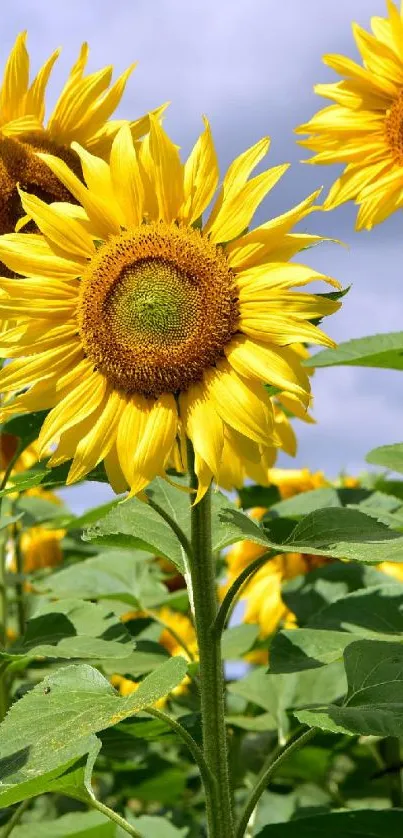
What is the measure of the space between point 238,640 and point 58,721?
1320 mm

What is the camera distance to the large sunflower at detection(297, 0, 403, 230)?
2.64 meters

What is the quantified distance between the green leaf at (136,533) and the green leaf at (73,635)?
0.56 feet

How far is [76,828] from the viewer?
2.29 m

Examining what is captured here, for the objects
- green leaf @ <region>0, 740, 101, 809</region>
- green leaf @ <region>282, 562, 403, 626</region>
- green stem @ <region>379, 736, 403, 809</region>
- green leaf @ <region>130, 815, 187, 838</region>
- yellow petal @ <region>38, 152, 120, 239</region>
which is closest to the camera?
green leaf @ <region>0, 740, 101, 809</region>

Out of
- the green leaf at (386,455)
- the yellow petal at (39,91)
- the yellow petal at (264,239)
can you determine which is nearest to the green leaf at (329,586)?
the green leaf at (386,455)

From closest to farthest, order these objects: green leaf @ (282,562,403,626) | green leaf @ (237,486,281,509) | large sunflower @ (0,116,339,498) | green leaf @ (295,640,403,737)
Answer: green leaf @ (295,640,403,737) → large sunflower @ (0,116,339,498) → green leaf @ (282,562,403,626) → green leaf @ (237,486,281,509)

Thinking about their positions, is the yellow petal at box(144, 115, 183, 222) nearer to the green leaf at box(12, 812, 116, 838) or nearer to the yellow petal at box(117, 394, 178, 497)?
the yellow petal at box(117, 394, 178, 497)

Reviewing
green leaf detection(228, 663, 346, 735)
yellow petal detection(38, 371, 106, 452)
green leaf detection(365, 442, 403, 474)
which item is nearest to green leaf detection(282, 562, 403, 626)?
green leaf detection(228, 663, 346, 735)

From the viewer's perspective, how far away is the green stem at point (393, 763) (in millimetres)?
2596

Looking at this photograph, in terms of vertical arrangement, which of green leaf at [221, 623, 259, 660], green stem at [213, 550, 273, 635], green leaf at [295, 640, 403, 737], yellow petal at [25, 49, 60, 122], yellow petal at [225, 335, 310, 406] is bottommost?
green leaf at [221, 623, 259, 660]

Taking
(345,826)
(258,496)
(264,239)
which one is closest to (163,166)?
(264,239)

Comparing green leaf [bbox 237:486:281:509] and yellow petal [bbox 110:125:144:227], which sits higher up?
yellow petal [bbox 110:125:144:227]

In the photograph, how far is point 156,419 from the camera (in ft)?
5.37

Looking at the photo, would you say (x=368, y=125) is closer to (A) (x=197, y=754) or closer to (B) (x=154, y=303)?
(B) (x=154, y=303)
